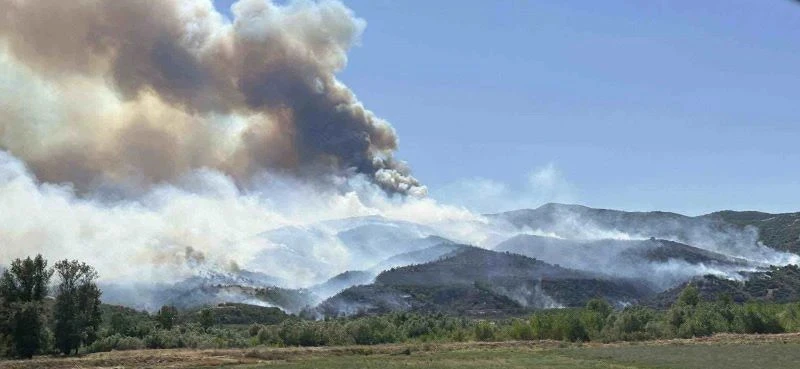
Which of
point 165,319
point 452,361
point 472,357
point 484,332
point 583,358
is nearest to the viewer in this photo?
point 452,361

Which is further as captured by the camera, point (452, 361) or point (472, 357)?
point (472, 357)

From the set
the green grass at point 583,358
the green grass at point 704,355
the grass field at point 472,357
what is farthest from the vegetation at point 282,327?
the green grass at point 704,355

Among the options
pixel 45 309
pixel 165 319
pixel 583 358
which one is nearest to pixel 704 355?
pixel 583 358

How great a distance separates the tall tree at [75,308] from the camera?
293ft

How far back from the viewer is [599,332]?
11962 centimetres

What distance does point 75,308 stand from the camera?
303ft

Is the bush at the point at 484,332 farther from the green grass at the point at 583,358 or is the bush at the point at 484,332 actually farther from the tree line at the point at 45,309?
the tree line at the point at 45,309

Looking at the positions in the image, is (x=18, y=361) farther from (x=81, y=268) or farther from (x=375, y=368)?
(x=375, y=368)

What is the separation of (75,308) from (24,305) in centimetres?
828

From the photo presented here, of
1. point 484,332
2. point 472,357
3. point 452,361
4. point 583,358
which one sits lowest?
point 583,358

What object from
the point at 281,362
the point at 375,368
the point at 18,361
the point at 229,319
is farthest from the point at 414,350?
the point at 229,319

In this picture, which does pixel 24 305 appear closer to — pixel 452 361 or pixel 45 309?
pixel 45 309

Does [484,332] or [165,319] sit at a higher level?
[165,319]

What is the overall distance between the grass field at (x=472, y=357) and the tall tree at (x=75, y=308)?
7233 mm
